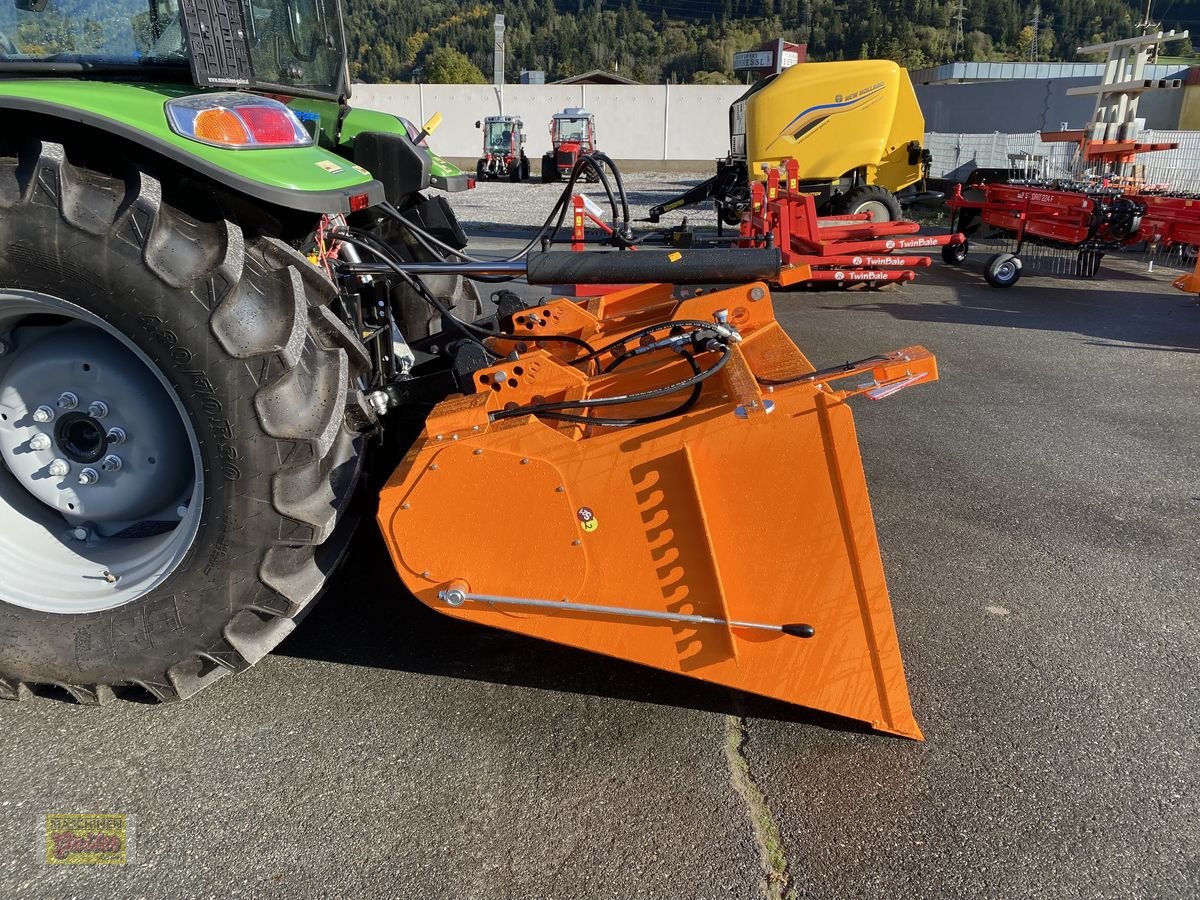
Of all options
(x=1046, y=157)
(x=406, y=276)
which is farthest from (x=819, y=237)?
(x=1046, y=157)

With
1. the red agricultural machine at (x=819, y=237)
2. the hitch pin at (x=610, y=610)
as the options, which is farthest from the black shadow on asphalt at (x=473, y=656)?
the red agricultural machine at (x=819, y=237)

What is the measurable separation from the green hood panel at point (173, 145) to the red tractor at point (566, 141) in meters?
23.0

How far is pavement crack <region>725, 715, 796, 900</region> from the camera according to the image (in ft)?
5.91

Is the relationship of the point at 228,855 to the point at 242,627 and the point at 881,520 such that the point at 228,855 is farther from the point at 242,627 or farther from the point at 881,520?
the point at 881,520

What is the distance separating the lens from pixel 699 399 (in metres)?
2.31

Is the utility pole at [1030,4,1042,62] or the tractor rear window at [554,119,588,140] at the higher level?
the utility pole at [1030,4,1042,62]

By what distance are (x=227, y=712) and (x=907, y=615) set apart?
214 cm

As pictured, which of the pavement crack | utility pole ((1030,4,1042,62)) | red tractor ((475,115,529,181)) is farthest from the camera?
utility pole ((1030,4,1042,62))

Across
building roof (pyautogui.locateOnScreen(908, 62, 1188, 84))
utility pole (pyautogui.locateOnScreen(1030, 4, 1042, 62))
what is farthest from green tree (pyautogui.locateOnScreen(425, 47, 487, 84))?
utility pole (pyautogui.locateOnScreen(1030, 4, 1042, 62))

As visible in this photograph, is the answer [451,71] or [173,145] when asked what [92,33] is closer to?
[173,145]

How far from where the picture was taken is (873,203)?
10016mm

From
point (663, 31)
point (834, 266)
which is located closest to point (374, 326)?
point (834, 266)

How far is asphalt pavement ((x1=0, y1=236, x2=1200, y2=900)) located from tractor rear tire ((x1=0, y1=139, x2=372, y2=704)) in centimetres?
27

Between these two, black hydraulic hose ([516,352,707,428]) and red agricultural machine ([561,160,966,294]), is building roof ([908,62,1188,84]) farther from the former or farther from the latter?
black hydraulic hose ([516,352,707,428])
